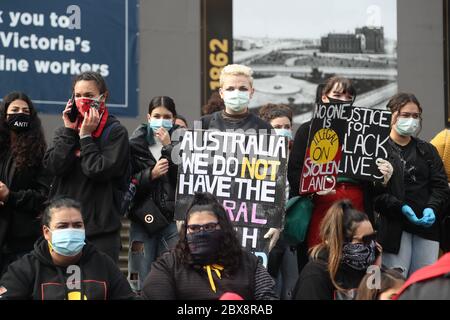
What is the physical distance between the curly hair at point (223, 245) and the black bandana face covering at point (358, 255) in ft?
2.24

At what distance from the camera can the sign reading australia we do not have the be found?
424 inches

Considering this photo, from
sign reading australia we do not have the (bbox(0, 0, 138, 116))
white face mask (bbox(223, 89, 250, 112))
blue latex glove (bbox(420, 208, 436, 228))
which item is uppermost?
sign reading australia we do not have the (bbox(0, 0, 138, 116))

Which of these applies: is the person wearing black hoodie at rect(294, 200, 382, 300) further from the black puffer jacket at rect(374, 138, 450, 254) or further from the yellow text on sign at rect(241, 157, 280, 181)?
the black puffer jacket at rect(374, 138, 450, 254)

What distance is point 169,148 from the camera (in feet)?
26.4

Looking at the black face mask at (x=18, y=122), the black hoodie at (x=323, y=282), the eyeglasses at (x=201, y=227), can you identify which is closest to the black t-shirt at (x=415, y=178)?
the black hoodie at (x=323, y=282)

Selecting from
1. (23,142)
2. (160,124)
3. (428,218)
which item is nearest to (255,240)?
(160,124)

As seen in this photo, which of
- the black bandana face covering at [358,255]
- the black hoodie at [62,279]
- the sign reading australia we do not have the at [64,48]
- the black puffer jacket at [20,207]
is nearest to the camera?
the black hoodie at [62,279]

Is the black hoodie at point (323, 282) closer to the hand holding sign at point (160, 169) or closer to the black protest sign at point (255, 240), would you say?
the black protest sign at point (255, 240)

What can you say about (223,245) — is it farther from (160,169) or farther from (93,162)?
(160,169)

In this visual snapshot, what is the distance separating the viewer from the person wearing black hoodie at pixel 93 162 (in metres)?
7.28

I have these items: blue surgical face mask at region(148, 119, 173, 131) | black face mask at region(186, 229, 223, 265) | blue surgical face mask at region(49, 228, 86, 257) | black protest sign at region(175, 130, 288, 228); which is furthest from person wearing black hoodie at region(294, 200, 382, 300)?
blue surgical face mask at region(148, 119, 173, 131)

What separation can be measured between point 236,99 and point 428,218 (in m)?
1.74
